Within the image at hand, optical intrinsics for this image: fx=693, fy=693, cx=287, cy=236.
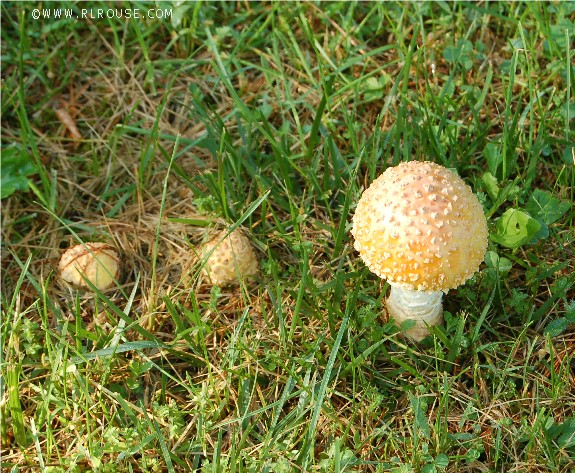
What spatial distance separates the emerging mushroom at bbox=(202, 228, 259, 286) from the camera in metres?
3.35

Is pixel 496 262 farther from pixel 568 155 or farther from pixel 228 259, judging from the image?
pixel 228 259

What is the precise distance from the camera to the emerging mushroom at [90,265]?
3430 mm

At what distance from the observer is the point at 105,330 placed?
10.9 ft

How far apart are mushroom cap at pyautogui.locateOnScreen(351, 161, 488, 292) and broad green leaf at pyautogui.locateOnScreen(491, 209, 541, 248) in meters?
0.50

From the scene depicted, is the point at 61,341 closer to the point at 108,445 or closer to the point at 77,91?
the point at 108,445

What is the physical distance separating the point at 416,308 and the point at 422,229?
0.62 metres

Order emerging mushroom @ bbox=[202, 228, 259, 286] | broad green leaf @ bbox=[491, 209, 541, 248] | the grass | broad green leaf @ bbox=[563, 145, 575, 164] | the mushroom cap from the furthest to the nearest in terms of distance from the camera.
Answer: broad green leaf @ bbox=[563, 145, 575, 164], emerging mushroom @ bbox=[202, 228, 259, 286], broad green leaf @ bbox=[491, 209, 541, 248], the grass, the mushroom cap

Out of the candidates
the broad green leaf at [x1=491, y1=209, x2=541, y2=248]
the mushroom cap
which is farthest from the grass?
the mushroom cap

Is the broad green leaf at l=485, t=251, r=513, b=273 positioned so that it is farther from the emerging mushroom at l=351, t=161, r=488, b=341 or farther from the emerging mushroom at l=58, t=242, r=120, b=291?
the emerging mushroom at l=58, t=242, r=120, b=291

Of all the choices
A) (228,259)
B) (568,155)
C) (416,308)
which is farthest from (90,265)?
(568,155)

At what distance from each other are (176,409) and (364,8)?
263cm


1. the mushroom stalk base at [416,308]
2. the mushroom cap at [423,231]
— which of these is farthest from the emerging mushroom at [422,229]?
the mushroom stalk base at [416,308]

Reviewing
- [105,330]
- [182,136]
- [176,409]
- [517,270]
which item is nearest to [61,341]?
[105,330]

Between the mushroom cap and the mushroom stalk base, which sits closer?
the mushroom cap
